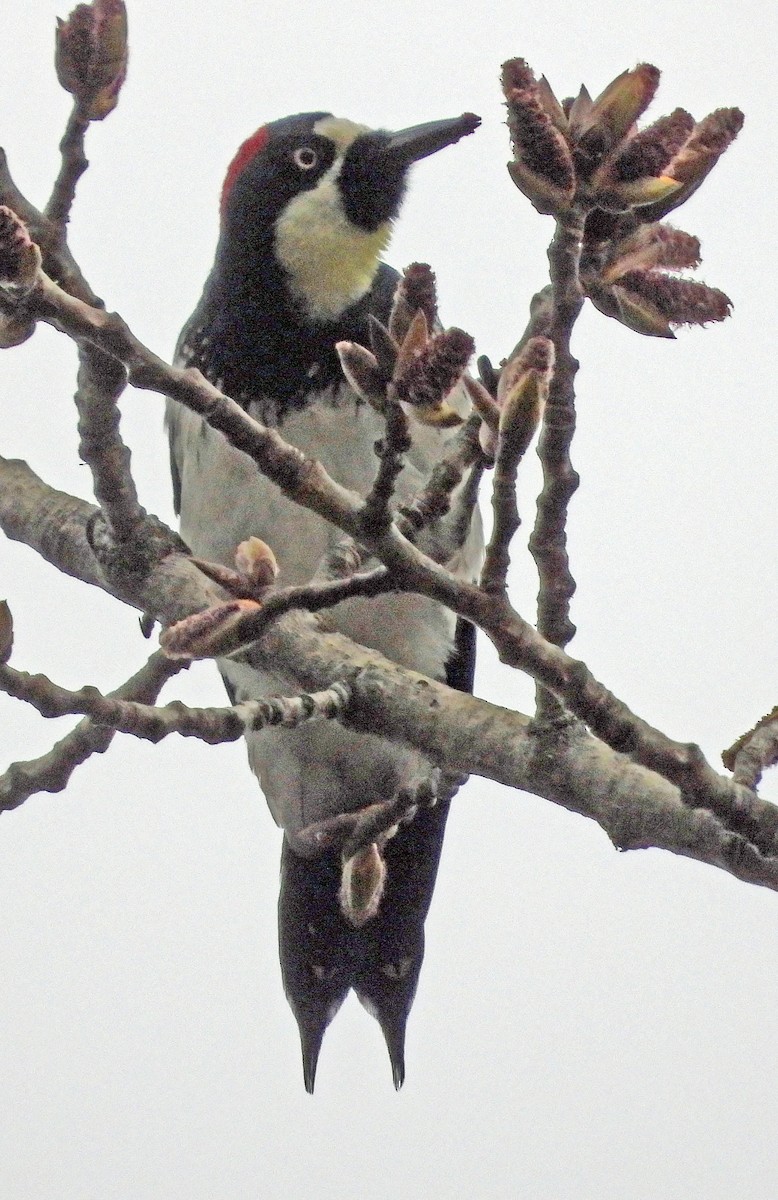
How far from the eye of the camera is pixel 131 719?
1468 millimetres

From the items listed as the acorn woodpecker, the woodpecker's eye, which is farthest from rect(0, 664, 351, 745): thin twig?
the woodpecker's eye

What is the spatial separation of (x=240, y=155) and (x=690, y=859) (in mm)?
2178

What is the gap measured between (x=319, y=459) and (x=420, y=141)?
647mm

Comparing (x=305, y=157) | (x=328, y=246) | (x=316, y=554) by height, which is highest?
(x=305, y=157)

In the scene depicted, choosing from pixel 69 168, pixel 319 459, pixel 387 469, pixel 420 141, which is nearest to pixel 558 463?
pixel 387 469

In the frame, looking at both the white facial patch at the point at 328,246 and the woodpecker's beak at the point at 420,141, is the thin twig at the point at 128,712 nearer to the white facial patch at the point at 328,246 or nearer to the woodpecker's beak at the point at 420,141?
the white facial patch at the point at 328,246

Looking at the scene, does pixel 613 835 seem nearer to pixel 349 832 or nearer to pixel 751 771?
pixel 751 771

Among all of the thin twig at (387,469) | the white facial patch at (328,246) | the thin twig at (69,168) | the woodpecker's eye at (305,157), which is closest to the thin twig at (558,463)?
the thin twig at (387,469)

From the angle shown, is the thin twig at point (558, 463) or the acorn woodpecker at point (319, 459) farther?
the acorn woodpecker at point (319, 459)

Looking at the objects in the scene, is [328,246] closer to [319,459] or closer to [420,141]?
[420,141]

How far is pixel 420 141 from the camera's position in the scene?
2.82 metres

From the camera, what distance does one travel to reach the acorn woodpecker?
9.04 ft

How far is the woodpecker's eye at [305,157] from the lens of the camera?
297cm

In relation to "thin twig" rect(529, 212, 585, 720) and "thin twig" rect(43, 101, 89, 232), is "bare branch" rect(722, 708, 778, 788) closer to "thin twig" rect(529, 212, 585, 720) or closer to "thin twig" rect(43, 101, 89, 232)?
"thin twig" rect(529, 212, 585, 720)
